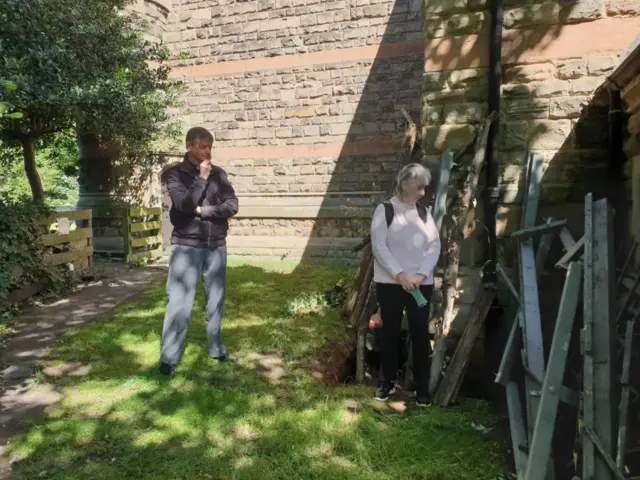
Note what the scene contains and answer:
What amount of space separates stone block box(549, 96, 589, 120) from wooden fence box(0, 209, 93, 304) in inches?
251

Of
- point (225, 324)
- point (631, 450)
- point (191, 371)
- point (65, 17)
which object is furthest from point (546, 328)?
point (65, 17)

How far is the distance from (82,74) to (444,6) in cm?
668

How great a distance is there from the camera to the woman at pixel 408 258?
3416 millimetres

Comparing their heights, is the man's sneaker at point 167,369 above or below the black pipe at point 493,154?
below

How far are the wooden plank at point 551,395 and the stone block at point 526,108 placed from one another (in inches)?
81.8

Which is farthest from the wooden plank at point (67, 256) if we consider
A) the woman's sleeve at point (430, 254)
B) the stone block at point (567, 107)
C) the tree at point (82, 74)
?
the stone block at point (567, 107)

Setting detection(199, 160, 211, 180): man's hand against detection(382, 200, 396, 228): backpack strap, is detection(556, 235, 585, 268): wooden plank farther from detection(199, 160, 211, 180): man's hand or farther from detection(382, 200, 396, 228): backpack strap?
detection(199, 160, 211, 180): man's hand

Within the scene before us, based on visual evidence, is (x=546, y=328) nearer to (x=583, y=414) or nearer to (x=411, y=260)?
(x=411, y=260)

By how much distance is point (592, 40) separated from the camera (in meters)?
3.78

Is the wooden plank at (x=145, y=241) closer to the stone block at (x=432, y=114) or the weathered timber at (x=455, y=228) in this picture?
the stone block at (x=432, y=114)

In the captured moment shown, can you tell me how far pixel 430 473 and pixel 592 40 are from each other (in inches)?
136

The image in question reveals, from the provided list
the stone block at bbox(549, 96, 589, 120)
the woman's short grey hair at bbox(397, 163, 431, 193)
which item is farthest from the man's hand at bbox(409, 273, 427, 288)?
the stone block at bbox(549, 96, 589, 120)

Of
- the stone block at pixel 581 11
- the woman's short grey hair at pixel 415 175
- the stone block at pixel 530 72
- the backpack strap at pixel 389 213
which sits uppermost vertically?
the stone block at pixel 581 11

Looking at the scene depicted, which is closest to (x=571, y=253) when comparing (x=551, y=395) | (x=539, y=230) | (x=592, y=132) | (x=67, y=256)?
(x=539, y=230)
